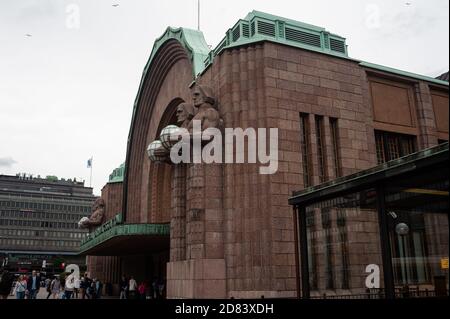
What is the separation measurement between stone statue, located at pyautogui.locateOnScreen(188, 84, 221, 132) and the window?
27.7 ft

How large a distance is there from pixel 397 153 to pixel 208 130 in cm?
1010

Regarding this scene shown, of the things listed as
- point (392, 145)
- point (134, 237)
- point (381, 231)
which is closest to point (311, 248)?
point (381, 231)

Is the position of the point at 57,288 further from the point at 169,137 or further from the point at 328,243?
the point at 328,243

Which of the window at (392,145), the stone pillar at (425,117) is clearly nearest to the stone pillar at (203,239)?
the window at (392,145)

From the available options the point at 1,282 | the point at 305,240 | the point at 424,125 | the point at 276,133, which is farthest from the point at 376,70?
the point at 1,282

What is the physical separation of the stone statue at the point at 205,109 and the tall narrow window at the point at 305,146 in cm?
373

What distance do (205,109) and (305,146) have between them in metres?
4.68

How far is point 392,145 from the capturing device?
23.5 m

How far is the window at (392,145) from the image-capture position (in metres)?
23.1

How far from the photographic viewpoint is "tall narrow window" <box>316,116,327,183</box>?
2047 centimetres

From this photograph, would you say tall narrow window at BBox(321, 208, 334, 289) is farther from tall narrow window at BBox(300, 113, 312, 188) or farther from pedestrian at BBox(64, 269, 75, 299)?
pedestrian at BBox(64, 269, 75, 299)

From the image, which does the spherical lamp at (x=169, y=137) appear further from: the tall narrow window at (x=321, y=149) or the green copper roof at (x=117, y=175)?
the green copper roof at (x=117, y=175)

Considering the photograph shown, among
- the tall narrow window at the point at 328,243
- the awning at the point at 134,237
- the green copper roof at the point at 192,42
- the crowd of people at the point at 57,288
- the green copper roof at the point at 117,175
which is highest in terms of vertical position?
the green copper roof at the point at 192,42
